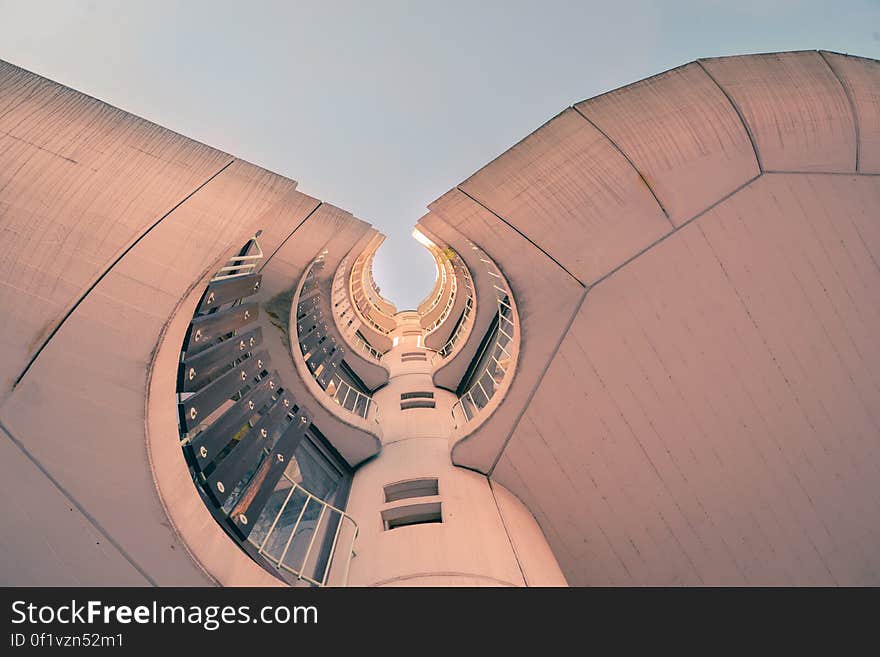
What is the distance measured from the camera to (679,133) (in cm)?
745

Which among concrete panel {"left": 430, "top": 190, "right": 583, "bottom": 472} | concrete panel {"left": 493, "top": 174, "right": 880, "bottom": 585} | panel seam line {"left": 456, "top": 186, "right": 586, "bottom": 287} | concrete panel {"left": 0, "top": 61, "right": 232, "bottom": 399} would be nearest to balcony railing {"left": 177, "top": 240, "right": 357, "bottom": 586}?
concrete panel {"left": 0, "top": 61, "right": 232, "bottom": 399}

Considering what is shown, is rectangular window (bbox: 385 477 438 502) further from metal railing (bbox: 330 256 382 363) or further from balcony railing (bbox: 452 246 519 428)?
metal railing (bbox: 330 256 382 363)

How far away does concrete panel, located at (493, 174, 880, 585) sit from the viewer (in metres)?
9.05

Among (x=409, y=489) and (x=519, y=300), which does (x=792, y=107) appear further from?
(x=409, y=489)

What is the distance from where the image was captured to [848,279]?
9312mm

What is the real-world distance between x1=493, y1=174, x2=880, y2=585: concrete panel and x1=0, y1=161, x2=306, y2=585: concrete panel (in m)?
6.82

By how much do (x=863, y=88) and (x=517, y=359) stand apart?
7.17m

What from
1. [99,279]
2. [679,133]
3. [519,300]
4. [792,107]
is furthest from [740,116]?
[99,279]


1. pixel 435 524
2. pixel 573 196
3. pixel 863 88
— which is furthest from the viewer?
pixel 435 524

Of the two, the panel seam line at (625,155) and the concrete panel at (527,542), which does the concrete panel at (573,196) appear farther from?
the concrete panel at (527,542)
